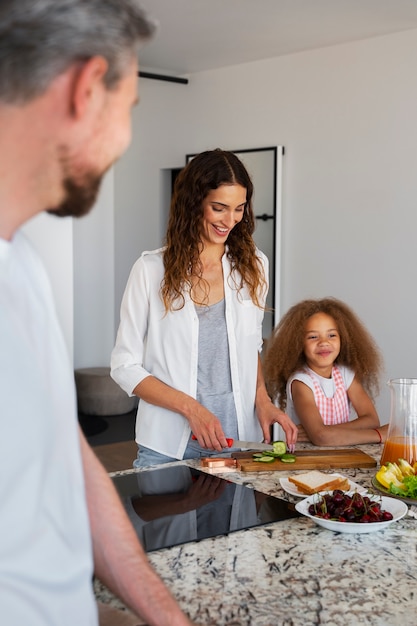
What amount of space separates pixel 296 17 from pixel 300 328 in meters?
2.72

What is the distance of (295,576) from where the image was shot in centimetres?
137

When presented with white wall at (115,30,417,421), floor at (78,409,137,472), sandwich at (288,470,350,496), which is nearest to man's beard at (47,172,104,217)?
sandwich at (288,470,350,496)

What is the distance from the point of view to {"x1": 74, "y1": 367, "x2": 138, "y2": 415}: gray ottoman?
6.39m

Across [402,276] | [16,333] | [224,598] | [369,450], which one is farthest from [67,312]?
[16,333]

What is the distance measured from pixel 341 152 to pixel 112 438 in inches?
Result: 102

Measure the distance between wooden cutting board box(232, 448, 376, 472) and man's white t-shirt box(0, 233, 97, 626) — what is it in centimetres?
122

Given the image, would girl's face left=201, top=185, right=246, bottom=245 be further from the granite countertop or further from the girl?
the granite countertop

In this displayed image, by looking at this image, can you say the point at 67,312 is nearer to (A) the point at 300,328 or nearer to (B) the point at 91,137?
(A) the point at 300,328

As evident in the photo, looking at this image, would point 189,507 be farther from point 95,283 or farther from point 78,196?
point 95,283

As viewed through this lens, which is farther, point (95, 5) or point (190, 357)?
point (190, 357)

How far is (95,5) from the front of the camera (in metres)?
0.72

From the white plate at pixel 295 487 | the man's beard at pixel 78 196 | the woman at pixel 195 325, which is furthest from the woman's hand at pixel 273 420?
the man's beard at pixel 78 196

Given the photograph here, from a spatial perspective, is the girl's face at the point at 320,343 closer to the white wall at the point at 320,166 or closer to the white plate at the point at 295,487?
the white plate at the point at 295,487

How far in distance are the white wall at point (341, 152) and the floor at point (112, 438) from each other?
1.56 metres
